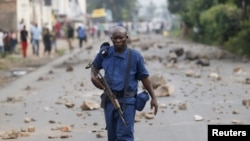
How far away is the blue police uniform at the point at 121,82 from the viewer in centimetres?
665

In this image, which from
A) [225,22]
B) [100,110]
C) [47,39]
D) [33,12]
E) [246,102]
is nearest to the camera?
[100,110]

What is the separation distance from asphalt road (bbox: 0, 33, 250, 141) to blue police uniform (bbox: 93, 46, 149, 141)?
256cm

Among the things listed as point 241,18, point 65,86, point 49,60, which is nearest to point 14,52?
point 49,60

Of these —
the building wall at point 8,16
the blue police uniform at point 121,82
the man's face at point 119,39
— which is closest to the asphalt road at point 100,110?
the blue police uniform at point 121,82

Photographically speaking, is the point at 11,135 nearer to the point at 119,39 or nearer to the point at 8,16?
the point at 119,39

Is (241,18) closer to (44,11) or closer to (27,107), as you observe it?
(27,107)

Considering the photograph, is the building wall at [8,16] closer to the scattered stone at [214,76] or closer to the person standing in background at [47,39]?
the person standing in background at [47,39]

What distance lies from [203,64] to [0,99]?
33.3 feet

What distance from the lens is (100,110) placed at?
481 inches

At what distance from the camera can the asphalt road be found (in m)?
9.88

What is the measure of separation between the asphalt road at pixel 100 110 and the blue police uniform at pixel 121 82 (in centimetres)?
256

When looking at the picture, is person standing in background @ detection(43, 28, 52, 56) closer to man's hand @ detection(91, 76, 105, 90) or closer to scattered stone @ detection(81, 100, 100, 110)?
scattered stone @ detection(81, 100, 100, 110)

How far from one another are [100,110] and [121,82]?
5626 millimetres

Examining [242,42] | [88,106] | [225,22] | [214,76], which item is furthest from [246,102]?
[225,22]
